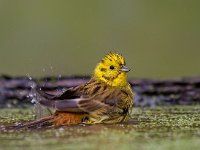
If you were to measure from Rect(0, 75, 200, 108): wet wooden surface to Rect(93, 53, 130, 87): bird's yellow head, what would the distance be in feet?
5.92

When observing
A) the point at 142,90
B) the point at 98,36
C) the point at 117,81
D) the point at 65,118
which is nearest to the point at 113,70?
the point at 117,81

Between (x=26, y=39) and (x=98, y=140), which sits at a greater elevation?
(x=26, y=39)

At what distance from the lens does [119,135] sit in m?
7.58

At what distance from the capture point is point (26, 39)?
1595 cm

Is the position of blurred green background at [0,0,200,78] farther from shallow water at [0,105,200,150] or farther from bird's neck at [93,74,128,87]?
shallow water at [0,105,200,150]

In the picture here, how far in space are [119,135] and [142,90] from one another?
371 cm

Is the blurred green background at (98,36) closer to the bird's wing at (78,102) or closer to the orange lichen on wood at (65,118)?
the bird's wing at (78,102)

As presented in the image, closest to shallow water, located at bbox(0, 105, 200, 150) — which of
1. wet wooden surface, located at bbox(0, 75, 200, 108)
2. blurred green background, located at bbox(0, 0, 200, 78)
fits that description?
wet wooden surface, located at bbox(0, 75, 200, 108)

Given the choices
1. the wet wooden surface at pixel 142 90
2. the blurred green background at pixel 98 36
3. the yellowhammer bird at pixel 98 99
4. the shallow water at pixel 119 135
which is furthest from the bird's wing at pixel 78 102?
the blurred green background at pixel 98 36

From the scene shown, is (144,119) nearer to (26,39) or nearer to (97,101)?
(97,101)

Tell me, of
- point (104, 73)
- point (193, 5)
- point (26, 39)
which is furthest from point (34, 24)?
point (104, 73)

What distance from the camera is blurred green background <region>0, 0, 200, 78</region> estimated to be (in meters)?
15.3

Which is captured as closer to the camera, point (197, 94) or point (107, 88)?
point (107, 88)

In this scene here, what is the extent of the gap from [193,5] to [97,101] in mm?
8018
